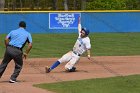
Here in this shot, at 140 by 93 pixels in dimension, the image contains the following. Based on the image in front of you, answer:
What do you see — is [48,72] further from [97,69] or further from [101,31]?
[101,31]

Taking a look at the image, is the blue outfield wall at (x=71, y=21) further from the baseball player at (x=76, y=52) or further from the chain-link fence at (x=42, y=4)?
the baseball player at (x=76, y=52)

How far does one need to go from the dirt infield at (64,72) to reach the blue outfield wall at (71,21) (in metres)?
15.2

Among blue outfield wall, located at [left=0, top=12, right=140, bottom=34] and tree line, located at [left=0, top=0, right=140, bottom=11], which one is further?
tree line, located at [left=0, top=0, right=140, bottom=11]

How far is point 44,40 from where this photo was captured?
3281 centimetres

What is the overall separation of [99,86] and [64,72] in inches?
163

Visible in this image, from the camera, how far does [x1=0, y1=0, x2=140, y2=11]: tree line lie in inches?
1896

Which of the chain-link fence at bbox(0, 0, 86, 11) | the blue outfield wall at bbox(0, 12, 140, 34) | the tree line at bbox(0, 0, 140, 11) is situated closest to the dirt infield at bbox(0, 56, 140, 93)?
the blue outfield wall at bbox(0, 12, 140, 34)

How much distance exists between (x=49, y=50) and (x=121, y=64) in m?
6.96

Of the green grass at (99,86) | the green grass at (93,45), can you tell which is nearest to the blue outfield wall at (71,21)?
the green grass at (93,45)

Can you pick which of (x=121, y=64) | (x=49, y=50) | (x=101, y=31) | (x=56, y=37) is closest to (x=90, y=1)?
(x=101, y=31)

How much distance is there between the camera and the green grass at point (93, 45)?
25.9m

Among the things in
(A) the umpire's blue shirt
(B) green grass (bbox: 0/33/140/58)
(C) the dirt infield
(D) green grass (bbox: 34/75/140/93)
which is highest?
(A) the umpire's blue shirt

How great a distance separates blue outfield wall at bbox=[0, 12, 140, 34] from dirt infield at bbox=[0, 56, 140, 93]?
15.2 metres

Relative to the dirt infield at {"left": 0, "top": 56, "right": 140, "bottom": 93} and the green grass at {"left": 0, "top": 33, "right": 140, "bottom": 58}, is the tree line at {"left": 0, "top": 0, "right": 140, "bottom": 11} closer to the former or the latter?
the green grass at {"left": 0, "top": 33, "right": 140, "bottom": 58}
